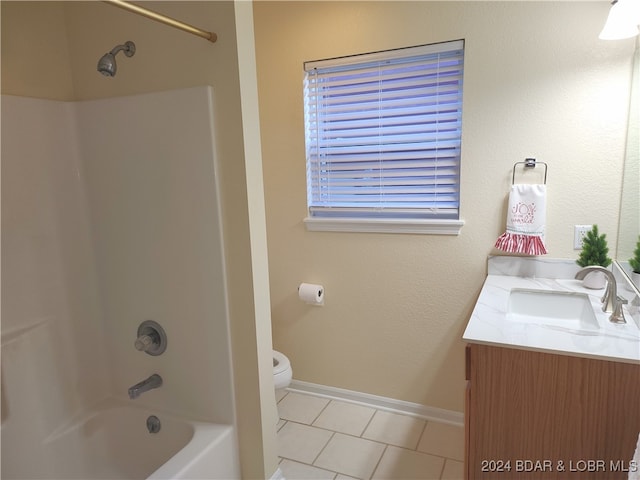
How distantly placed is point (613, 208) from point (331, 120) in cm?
148

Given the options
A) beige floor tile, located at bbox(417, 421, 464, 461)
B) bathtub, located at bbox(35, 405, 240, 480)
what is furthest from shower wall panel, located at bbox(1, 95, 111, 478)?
beige floor tile, located at bbox(417, 421, 464, 461)

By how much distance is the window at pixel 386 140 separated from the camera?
223 cm

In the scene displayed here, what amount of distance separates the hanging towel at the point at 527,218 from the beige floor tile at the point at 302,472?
1.40m

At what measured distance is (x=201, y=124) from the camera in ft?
5.11

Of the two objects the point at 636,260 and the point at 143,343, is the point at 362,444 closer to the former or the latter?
the point at 143,343

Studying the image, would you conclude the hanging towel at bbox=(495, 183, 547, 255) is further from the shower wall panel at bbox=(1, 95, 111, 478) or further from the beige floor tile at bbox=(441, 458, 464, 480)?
the shower wall panel at bbox=(1, 95, 111, 478)

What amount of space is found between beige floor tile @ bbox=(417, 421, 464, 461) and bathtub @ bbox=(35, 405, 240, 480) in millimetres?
1025

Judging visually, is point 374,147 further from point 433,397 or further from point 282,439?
point 282,439

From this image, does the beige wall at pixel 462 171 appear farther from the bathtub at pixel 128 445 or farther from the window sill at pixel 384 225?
the bathtub at pixel 128 445

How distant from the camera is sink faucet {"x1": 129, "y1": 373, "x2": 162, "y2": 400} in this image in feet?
5.65

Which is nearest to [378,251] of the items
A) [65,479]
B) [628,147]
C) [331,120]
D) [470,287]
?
[470,287]

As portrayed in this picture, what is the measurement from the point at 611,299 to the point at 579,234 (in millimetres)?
454

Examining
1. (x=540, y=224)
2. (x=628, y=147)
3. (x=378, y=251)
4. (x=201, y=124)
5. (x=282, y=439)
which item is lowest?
(x=282, y=439)

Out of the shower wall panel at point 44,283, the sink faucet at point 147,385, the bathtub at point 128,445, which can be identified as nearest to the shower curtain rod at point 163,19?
the shower wall panel at point 44,283
